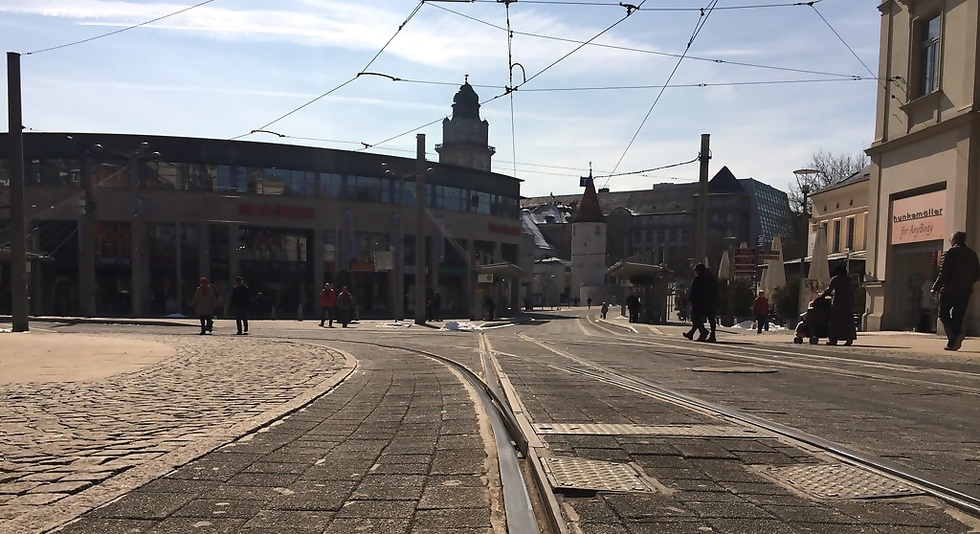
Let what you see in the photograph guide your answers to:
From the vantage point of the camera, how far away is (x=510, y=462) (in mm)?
4656

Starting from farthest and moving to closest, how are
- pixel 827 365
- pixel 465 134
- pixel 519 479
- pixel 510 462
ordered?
1. pixel 465 134
2. pixel 827 365
3. pixel 510 462
4. pixel 519 479

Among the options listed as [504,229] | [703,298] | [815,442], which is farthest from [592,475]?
[504,229]

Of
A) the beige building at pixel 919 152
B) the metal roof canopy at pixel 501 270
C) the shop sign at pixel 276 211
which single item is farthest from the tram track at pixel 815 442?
the shop sign at pixel 276 211

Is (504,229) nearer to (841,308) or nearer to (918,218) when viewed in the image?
(918,218)

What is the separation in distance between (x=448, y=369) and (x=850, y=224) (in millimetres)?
35157

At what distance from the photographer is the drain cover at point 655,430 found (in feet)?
18.6

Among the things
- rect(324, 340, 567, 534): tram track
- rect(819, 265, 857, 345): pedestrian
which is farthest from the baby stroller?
rect(324, 340, 567, 534): tram track

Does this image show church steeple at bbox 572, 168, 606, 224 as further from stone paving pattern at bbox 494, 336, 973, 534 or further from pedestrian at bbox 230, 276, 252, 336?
stone paving pattern at bbox 494, 336, 973, 534

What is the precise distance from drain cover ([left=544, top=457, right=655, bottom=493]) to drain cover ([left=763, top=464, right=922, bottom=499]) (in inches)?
31.9

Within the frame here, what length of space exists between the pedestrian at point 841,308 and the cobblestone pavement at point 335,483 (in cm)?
1075

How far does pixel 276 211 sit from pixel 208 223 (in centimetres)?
430

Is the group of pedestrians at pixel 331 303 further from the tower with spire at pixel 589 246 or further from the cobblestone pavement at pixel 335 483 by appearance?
the tower with spire at pixel 589 246

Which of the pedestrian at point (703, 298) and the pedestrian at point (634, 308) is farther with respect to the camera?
the pedestrian at point (634, 308)

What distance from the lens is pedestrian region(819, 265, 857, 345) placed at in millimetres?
15016
